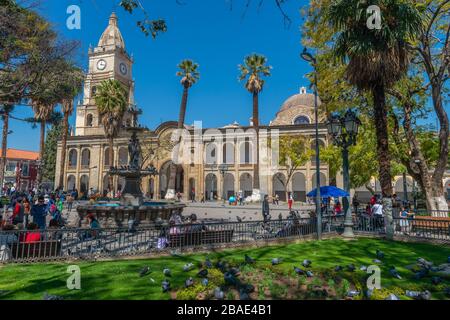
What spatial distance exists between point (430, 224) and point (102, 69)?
5917 cm

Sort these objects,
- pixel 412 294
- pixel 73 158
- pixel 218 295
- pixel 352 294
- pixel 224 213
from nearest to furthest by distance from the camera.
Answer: pixel 218 295, pixel 412 294, pixel 352 294, pixel 224 213, pixel 73 158

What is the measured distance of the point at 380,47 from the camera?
438 inches

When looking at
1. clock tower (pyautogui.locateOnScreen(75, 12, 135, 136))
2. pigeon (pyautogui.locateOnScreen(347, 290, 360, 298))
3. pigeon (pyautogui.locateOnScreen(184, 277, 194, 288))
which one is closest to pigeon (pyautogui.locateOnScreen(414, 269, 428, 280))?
pigeon (pyautogui.locateOnScreen(347, 290, 360, 298))

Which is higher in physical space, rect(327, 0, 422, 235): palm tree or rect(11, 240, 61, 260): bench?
rect(327, 0, 422, 235): palm tree

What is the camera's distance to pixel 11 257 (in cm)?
734

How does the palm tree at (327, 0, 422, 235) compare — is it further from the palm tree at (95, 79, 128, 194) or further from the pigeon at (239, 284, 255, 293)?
the palm tree at (95, 79, 128, 194)

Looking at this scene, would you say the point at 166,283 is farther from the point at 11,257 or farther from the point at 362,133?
the point at 362,133

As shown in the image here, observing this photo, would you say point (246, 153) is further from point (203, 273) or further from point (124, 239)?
point (203, 273)

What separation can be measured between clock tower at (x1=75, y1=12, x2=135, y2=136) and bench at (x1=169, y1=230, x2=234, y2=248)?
1899 inches

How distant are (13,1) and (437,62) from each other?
2053cm

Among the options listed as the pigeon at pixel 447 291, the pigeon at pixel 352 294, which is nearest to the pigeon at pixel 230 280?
the pigeon at pixel 352 294

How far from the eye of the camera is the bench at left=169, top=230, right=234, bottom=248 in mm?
8594

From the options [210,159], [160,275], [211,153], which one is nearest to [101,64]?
[211,153]
